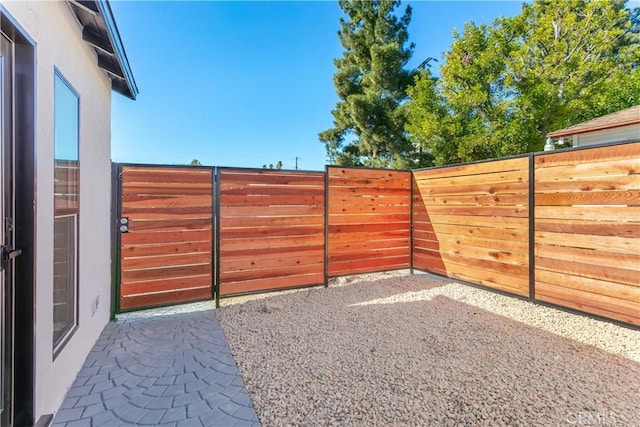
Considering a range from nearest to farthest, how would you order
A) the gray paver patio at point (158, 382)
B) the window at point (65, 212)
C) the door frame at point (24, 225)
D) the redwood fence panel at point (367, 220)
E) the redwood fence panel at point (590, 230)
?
the door frame at point (24, 225)
the gray paver patio at point (158, 382)
the window at point (65, 212)
the redwood fence panel at point (590, 230)
the redwood fence panel at point (367, 220)

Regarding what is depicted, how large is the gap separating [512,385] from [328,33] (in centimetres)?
1387

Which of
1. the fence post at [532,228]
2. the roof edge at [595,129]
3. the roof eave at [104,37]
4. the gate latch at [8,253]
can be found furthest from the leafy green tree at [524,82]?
the gate latch at [8,253]

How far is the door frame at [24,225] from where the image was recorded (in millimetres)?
1605

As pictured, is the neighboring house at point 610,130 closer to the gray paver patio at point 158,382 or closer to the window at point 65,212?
the gray paver patio at point 158,382

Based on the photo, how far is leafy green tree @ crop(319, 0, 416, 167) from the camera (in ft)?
39.8

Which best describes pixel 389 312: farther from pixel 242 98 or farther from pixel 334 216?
pixel 242 98

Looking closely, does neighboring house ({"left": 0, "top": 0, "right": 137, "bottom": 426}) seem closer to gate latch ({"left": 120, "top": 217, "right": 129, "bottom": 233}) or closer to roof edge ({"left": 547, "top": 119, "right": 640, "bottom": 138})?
gate latch ({"left": 120, "top": 217, "right": 129, "bottom": 233})

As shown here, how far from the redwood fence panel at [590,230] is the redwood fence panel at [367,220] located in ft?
7.28

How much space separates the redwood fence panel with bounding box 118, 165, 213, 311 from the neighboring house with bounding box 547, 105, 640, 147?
8.43m

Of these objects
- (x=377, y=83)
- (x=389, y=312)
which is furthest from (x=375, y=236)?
(x=377, y=83)

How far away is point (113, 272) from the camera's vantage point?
3629 millimetres

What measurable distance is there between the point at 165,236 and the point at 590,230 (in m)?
5.19

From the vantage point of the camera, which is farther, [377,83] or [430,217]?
[377,83]

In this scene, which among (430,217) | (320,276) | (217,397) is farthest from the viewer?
(430,217)
